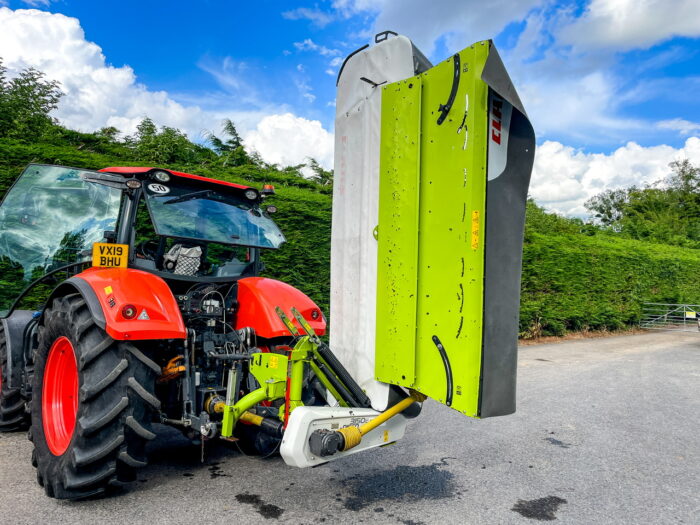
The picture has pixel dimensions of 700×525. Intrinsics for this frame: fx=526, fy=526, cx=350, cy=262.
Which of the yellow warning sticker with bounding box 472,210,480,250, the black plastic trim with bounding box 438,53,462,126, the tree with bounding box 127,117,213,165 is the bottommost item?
the yellow warning sticker with bounding box 472,210,480,250

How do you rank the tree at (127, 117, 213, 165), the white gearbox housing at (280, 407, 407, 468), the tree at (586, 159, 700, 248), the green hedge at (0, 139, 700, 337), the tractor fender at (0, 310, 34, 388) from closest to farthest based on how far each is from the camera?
the white gearbox housing at (280, 407, 407, 468) → the tractor fender at (0, 310, 34, 388) → the green hedge at (0, 139, 700, 337) → the tree at (127, 117, 213, 165) → the tree at (586, 159, 700, 248)

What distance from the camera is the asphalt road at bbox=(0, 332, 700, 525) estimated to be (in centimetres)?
311

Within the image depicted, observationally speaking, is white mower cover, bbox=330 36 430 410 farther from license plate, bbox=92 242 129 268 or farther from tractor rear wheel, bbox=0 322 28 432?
tractor rear wheel, bbox=0 322 28 432

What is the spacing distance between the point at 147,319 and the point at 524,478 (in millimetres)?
2871

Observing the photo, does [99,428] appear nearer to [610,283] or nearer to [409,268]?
[409,268]

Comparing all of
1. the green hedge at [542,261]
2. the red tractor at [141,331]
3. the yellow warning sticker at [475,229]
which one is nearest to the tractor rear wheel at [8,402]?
the red tractor at [141,331]

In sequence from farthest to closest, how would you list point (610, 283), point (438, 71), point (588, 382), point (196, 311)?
point (610, 283) < point (588, 382) < point (196, 311) < point (438, 71)

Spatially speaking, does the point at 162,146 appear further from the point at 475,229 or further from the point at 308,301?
the point at 475,229

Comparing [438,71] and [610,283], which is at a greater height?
[438,71]

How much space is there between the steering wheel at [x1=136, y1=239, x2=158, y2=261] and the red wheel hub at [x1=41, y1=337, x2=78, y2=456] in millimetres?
864

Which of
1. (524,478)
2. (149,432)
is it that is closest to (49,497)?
(149,432)

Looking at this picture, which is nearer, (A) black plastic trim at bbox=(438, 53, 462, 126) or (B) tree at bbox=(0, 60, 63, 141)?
(A) black plastic trim at bbox=(438, 53, 462, 126)

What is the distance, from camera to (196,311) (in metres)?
3.74

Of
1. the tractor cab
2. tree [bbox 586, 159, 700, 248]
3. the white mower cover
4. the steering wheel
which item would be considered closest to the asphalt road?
the white mower cover
